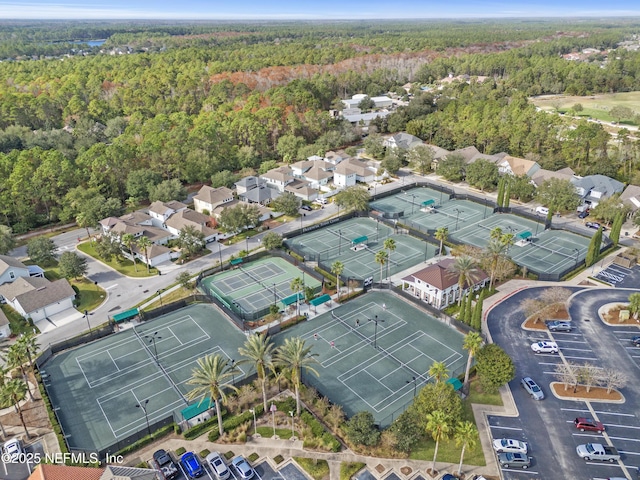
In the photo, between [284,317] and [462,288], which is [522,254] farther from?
[284,317]

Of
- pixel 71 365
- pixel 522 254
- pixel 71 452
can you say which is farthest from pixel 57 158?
pixel 522 254

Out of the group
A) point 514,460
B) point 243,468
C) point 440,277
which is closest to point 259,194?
point 440,277

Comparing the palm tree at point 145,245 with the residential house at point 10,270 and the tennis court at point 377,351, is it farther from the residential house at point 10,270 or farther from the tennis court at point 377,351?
the tennis court at point 377,351

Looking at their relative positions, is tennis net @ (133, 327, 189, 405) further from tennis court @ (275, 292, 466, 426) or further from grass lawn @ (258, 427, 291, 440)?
tennis court @ (275, 292, 466, 426)

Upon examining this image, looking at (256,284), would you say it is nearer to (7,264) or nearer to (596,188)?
(7,264)

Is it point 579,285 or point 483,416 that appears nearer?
point 483,416

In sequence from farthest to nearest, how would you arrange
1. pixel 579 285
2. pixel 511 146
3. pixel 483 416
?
pixel 511 146, pixel 579 285, pixel 483 416

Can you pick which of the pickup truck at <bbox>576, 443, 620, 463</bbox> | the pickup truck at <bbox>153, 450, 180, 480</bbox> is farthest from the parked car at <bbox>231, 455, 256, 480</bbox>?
the pickup truck at <bbox>576, 443, 620, 463</bbox>
